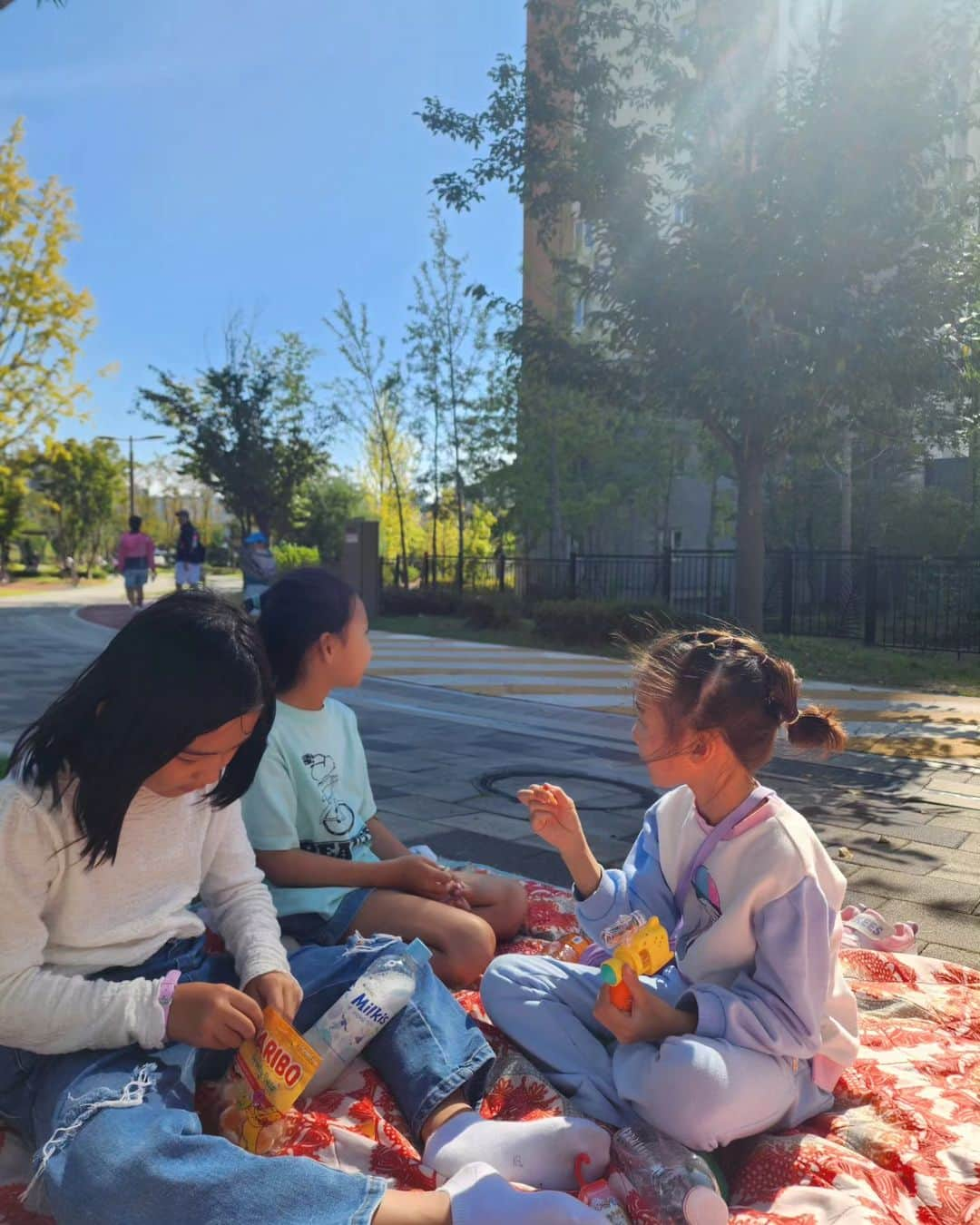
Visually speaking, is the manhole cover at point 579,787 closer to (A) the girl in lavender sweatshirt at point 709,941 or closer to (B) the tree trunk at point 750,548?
(A) the girl in lavender sweatshirt at point 709,941

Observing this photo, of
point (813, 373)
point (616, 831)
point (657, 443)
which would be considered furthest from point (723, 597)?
point (616, 831)

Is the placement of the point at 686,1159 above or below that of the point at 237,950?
below

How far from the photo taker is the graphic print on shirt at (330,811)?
8.55 feet

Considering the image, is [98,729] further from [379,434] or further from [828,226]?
[379,434]

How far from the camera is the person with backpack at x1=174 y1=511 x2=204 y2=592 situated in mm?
16797

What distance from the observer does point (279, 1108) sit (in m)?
1.79

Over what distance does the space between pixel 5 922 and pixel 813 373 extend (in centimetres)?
846

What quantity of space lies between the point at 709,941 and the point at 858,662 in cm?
967

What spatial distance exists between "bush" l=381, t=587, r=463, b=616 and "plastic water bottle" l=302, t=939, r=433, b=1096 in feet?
48.7

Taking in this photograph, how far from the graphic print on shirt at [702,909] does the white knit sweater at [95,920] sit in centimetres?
83

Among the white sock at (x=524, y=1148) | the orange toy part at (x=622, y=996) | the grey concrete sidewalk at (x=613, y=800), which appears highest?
the orange toy part at (x=622, y=996)

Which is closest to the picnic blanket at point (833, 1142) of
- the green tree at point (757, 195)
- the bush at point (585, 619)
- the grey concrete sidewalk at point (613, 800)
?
the grey concrete sidewalk at point (613, 800)

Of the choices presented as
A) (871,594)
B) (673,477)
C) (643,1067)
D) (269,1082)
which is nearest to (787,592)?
(871,594)

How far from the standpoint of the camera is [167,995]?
1812mm
